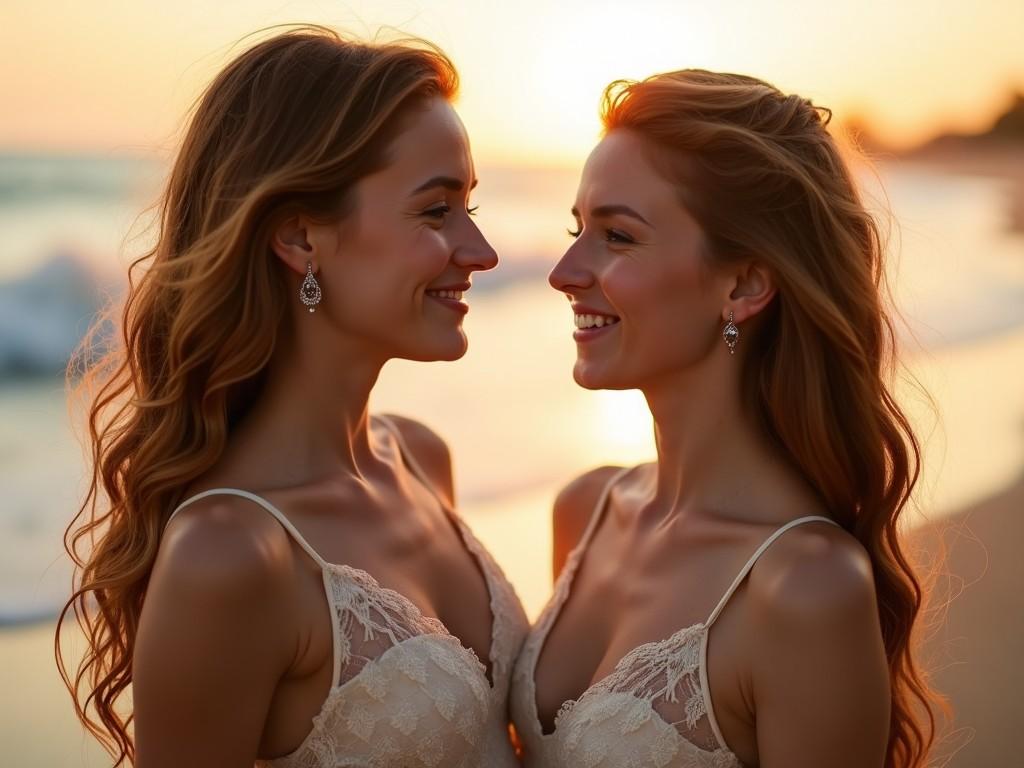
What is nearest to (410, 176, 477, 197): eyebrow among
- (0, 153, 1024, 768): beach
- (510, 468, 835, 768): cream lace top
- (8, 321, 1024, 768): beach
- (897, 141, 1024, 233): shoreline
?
(510, 468, 835, 768): cream lace top

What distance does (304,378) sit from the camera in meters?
3.45

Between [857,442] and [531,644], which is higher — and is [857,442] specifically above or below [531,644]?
above

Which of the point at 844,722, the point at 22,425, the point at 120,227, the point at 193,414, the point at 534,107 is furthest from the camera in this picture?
the point at 534,107

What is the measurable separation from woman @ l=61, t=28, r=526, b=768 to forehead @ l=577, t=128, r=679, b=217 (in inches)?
14.3

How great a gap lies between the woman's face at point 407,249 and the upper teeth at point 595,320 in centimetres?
34

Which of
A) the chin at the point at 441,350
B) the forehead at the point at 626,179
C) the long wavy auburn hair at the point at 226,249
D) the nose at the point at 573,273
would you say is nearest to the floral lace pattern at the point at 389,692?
the long wavy auburn hair at the point at 226,249

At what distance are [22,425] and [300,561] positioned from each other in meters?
7.18

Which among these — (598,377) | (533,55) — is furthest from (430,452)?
(533,55)

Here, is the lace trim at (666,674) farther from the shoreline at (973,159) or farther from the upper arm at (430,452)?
the shoreline at (973,159)

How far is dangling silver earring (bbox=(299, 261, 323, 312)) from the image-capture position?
3402 millimetres

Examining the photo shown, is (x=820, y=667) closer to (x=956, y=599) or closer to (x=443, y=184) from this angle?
(x=443, y=184)

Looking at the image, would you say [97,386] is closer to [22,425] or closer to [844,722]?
[844,722]

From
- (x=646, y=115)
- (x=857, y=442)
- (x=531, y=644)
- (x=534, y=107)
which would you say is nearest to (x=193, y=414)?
(x=531, y=644)

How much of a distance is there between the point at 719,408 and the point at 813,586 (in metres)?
0.68
